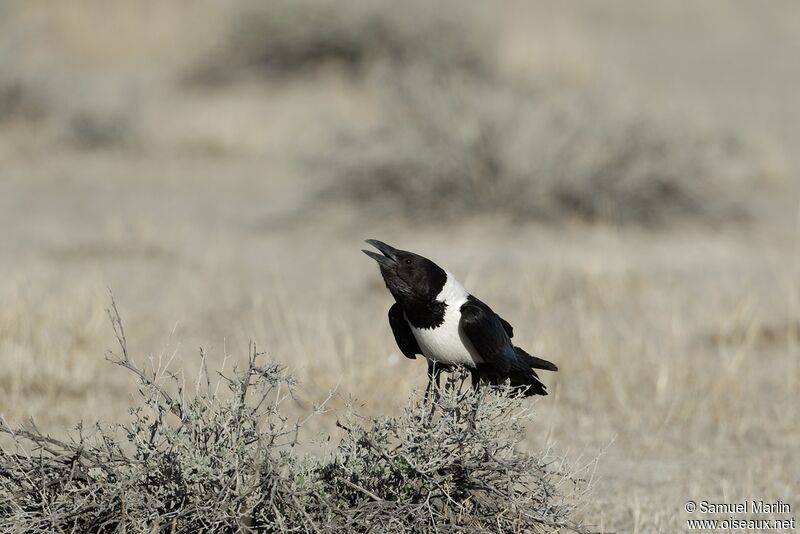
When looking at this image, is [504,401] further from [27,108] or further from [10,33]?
[10,33]

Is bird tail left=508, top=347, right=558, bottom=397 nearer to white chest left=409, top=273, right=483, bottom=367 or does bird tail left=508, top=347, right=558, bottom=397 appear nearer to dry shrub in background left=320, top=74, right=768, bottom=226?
white chest left=409, top=273, right=483, bottom=367

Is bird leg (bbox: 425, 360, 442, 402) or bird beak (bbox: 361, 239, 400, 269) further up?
bird beak (bbox: 361, 239, 400, 269)

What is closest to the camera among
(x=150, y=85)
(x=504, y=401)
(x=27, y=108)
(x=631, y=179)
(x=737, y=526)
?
(x=504, y=401)

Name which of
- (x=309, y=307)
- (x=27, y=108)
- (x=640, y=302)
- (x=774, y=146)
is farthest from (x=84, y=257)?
(x=774, y=146)

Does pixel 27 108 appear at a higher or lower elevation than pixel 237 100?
lower

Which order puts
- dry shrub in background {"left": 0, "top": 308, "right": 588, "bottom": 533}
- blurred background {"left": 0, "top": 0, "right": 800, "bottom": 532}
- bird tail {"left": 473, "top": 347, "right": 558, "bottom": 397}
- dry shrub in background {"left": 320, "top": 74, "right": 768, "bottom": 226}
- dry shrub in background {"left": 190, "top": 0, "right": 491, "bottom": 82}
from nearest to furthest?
1. dry shrub in background {"left": 0, "top": 308, "right": 588, "bottom": 533}
2. bird tail {"left": 473, "top": 347, "right": 558, "bottom": 397}
3. blurred background {"left": 0, "top": 0, "right": 800, "bottom": 532}
4. dry shrub in background {"left": 320, "top": 74, "right": 768, "bottom": 226}
5. dry shrub in background {"left": 190, "top": 0, "right": 491, "bottom": 82}

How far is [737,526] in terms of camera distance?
4934 mm

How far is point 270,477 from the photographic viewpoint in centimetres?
372

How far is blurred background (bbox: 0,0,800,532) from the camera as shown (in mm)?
6473

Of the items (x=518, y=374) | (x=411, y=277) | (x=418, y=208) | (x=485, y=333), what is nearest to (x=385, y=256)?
(x=411, y=277)

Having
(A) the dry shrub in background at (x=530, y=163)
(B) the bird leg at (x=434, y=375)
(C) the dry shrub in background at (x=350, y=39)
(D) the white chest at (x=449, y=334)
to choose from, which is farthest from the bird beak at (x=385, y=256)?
(C) the dry shrub in background at (x=350, y=39)

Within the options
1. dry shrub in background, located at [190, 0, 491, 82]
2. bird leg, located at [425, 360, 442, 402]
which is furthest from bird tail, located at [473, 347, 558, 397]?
dry shrub in background, located at [190, 0, 491, 82]

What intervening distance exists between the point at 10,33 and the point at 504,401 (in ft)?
40.9

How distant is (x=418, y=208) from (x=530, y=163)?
3.50 ft
